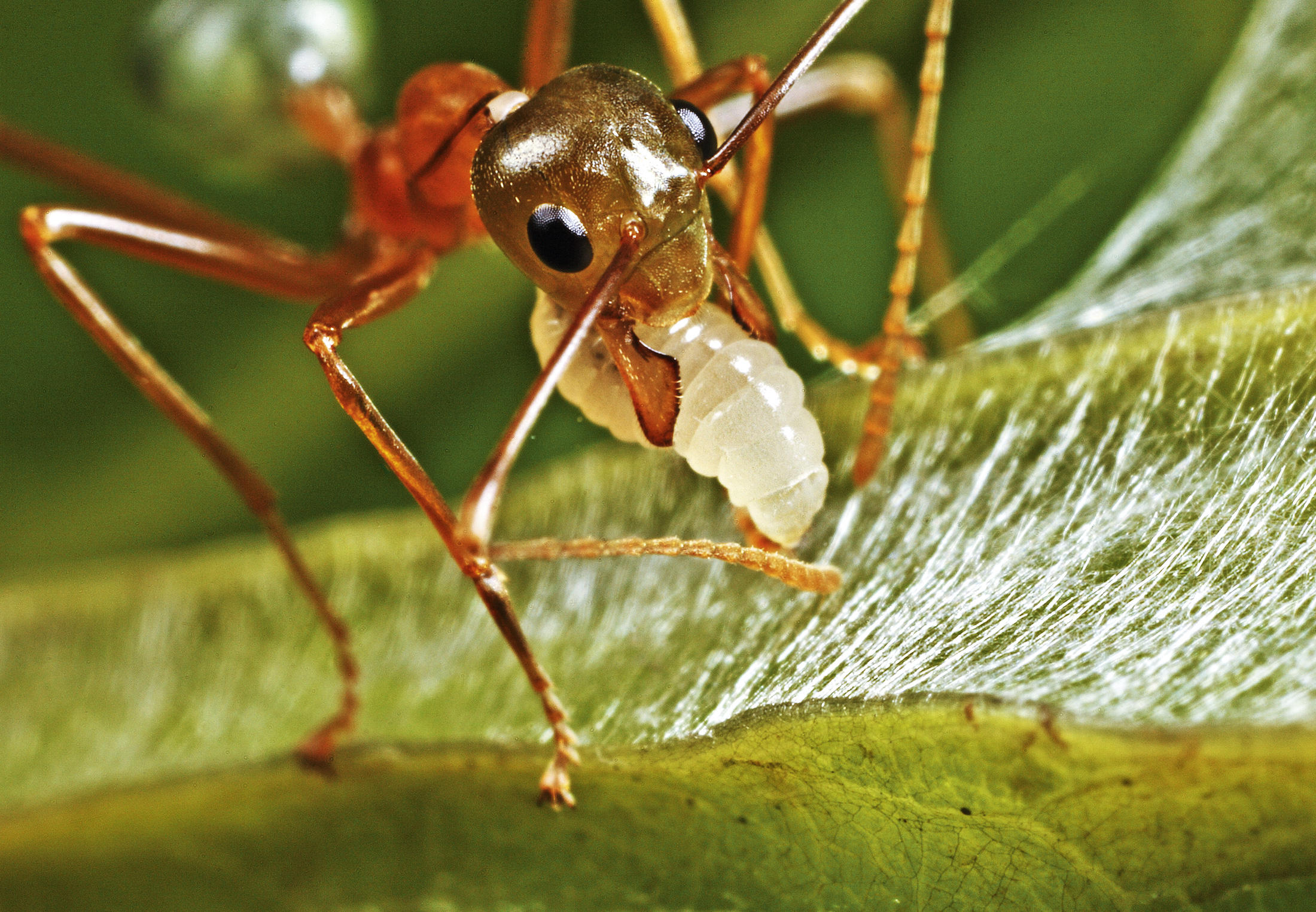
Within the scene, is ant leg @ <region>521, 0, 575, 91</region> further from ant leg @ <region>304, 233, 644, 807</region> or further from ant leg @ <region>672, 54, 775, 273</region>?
ant leg @ <region>304, 233, 644, 807</region>

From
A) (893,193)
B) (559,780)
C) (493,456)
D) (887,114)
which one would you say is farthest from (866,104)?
(559,780)

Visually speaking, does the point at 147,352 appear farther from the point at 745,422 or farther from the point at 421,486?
the point at 745,422

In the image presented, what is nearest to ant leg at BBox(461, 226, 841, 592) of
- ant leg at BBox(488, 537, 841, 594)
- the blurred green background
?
ant leg at BBox(488, 537, 841, 594)

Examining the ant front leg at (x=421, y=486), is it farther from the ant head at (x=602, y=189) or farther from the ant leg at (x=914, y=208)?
the ant leg at (x=914, y=208)

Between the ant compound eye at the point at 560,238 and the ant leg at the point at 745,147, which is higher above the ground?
the ant leg at the point at 745,147

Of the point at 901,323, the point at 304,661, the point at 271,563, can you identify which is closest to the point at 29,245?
the point at 271,563

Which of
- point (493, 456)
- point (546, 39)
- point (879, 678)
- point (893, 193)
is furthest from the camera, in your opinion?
point (893, 193)

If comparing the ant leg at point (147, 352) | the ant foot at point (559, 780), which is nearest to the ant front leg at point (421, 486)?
the ant foot at point (559, 780)
